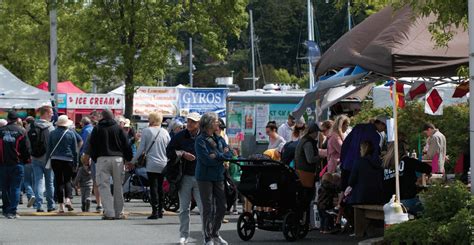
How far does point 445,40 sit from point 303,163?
397cm

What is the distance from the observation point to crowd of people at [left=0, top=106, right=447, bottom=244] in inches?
556

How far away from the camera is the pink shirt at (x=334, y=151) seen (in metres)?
16.5

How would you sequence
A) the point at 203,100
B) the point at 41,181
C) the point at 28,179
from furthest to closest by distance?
the point at 203,100
the point at 28,179
the point at 41,181

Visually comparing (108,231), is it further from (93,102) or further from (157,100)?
(93,102)

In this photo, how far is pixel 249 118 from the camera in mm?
28203

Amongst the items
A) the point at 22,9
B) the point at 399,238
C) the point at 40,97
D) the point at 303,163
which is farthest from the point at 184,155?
the point at 22,9


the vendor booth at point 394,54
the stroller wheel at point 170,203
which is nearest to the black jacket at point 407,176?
the vendor booth at point 394,54

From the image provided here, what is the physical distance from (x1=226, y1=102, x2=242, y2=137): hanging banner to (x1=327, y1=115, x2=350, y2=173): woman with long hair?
36.1 feet

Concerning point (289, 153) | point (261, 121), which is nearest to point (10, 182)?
point (289, 153)

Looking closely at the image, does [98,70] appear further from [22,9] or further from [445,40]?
[445,40]

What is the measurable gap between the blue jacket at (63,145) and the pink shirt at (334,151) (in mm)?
5380

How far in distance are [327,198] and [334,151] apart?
77 centimetres

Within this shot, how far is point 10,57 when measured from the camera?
1957 inches

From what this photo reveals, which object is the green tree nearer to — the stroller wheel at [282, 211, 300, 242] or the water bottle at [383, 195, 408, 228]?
the stroller wheel at [282, 211, 300, 242]
